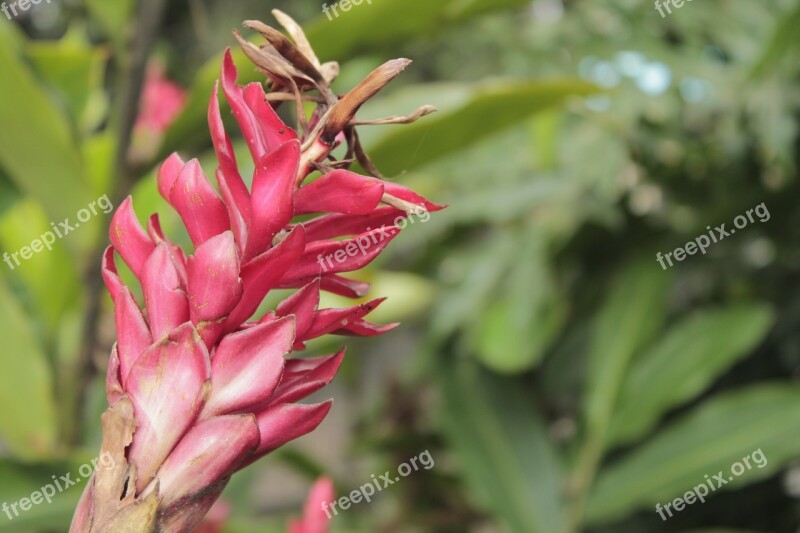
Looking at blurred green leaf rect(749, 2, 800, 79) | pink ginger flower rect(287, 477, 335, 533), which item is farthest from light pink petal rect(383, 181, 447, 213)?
blurred green leaf rect(749, 2, 800, 79)

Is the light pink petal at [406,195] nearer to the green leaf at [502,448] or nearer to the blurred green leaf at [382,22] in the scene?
the blurred green leaf at [382,22]

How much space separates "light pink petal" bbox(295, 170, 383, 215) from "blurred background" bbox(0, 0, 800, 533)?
0.47 m

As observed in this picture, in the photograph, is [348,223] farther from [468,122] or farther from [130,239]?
[468,122]

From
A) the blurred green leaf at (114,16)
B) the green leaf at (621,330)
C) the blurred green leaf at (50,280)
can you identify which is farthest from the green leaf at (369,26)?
the green leaf at (621,330)

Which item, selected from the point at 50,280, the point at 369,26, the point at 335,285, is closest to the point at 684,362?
the point at 369,26

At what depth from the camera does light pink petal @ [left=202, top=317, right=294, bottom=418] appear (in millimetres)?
235

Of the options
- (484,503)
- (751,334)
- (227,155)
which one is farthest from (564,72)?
(227,155)

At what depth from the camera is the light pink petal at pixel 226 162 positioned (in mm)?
255

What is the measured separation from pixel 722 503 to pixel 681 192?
0.53 m

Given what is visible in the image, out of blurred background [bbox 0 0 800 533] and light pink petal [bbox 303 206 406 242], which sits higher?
light pink petal [bbox 303 206 406 242]

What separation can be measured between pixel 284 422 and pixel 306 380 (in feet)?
0.07

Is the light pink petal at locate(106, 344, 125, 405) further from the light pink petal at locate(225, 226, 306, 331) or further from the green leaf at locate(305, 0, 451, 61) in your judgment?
the green leaf at locate(305, 0, 451, 61)

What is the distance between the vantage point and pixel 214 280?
0.24 m

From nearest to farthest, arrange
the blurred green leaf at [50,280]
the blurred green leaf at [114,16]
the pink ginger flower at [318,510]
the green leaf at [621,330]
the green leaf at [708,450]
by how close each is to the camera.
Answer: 1. the pink ginger flower at [318,510]
2. the blurred green leaf at [114,16]
3. the blurred green leaf at [50,280]
4. the green leaf at [708,450]
5. the green leaf at [621,330]
